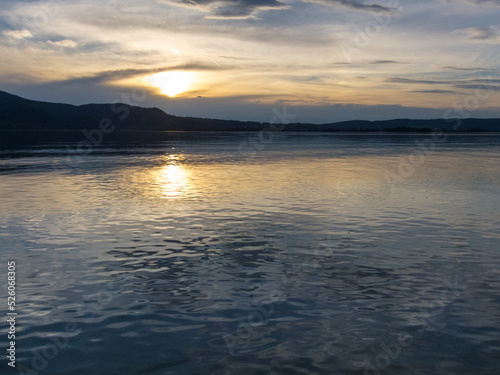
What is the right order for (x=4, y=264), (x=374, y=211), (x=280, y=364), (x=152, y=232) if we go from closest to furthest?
(x=280, y=364) < (x=4, y=264) < (x=152, y=232) < (x=374, y=211)

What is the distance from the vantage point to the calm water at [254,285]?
9.29m

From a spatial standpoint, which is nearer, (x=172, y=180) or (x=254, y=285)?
(x=254, y=285)

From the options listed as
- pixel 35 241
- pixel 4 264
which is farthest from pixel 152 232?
pixel 4 264

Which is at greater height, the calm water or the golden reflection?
the golden reflection

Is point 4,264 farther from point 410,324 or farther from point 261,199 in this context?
point 261,199

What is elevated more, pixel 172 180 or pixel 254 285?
pixel 172 180

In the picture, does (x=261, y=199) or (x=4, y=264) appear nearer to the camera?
(x=4, y=264)

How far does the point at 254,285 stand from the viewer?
517 inches

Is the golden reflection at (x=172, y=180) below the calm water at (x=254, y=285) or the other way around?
the other way around

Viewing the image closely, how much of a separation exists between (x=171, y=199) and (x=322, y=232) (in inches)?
473

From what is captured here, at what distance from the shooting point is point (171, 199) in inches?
1139

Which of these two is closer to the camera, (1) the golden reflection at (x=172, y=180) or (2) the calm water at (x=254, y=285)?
(2) the calm water at (x=254, y=285)

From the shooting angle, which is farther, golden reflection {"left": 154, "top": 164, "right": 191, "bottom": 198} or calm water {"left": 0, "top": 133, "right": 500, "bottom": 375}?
golden reflection {"left": 154, "top": 164, "right": 191, "bottom": 198}

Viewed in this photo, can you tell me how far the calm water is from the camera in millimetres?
9289
